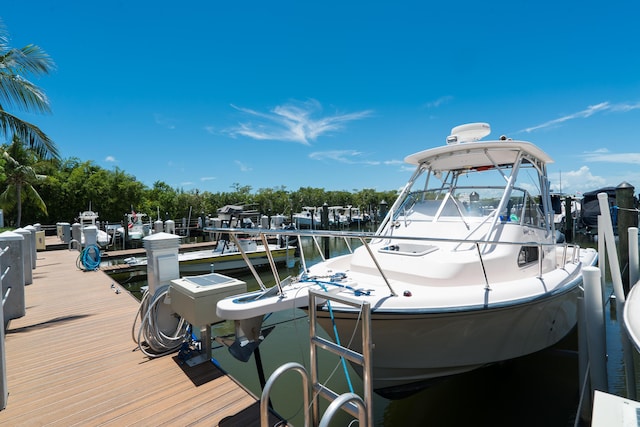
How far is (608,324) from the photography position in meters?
7.46

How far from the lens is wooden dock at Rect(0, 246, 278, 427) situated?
331 centimetres

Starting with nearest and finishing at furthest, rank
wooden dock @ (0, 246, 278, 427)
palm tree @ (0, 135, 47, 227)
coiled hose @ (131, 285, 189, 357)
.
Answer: wooden dock @ (0, 246, 278, 427)
coiled hose @ (131, 285, 189, 357)
palm tree @ (0, 135, 47, 227)

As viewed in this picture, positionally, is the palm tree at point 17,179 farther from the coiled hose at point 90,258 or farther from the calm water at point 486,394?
the calm water at point 486,394

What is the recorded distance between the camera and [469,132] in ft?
20.4

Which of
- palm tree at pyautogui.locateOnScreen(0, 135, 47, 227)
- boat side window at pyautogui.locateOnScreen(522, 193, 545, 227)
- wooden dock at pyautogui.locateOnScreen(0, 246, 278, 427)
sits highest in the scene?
palm tree at pyautogui.locateOnScreen(0, 135, 47, 227)

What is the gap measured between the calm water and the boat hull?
455 mm

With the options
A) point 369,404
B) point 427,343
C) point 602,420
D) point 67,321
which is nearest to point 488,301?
point 427,343

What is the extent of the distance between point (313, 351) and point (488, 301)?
2.05 metres

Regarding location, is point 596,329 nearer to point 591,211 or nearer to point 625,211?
point 625,211

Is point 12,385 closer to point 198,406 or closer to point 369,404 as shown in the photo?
point 198,406

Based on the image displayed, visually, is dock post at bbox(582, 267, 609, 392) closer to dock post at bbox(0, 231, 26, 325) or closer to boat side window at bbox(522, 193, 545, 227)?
boat side window at bbox(522, 193, 545, 227)

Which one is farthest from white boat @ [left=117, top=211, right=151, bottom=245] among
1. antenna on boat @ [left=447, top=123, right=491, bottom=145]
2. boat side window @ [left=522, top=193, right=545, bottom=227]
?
boat side window @ [left=522, top=193, right=545, bottom=227]

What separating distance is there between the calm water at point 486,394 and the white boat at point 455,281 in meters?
0.58

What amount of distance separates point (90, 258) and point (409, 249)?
33.4ft
